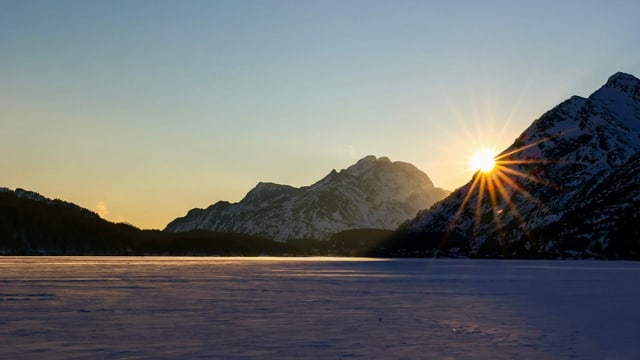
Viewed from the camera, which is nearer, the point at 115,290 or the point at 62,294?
the point at 62,294

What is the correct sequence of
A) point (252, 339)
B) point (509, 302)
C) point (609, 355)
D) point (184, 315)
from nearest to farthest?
point (609, 355) < point (252, 339) < point (184, 315) < point (509, 302)

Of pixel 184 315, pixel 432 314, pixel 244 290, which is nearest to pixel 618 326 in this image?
pixel 432 314

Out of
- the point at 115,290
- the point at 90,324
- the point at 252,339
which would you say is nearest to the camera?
the point at 252,339

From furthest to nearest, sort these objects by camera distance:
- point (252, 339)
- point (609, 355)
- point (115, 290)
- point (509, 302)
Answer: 1. point (115, 290)
2. point (509, 302)
3. point (252, 339)
4. point (609, 355)

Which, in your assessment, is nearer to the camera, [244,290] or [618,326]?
[618,326]

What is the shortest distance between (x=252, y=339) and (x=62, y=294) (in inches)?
1654

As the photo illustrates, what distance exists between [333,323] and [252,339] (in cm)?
1036

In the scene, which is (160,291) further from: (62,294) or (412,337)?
(412,337)

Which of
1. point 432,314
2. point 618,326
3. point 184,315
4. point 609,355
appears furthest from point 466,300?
point 609,355

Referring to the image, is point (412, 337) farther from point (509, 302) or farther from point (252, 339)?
point (509, 302)

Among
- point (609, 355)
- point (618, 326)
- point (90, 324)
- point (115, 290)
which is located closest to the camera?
point (609, 355)

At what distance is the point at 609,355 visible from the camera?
119ft

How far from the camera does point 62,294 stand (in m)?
75.6

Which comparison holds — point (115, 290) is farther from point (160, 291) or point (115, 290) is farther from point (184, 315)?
point (184, 315)
